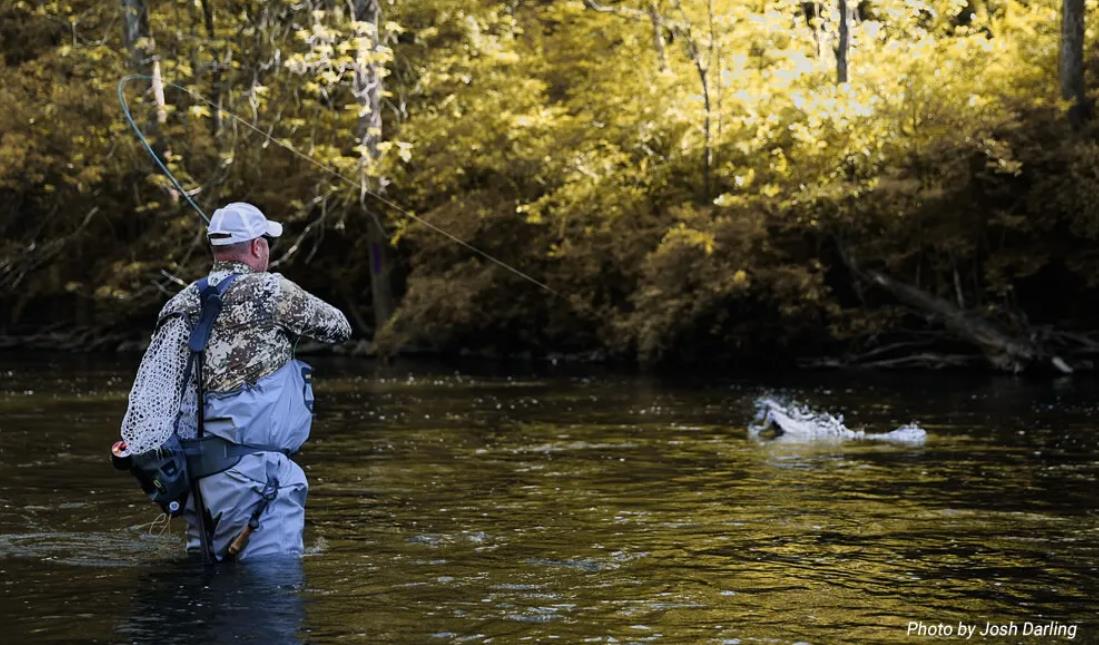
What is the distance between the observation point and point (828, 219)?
25.1 metres

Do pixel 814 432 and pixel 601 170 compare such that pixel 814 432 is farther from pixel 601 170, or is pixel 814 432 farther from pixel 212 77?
pixel 212 77

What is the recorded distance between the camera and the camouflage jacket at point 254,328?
687cm

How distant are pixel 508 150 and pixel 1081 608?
24.7m

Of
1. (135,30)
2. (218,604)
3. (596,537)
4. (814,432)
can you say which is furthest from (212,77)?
(218,604)

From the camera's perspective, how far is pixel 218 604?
6.52m

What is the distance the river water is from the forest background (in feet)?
24.6

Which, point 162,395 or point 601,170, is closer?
point 162,395

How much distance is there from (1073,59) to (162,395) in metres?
19.2

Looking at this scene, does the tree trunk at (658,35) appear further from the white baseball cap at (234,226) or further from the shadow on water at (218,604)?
the shadow on water at (218,604)

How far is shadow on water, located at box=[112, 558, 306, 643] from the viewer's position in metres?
6.04

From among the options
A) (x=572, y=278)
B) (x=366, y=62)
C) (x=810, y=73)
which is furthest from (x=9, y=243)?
(x=810, y=73)

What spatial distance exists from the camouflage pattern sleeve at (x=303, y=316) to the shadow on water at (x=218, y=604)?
3.49 feet

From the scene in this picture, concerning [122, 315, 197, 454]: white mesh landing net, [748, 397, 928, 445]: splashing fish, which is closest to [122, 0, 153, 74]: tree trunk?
[748, 397, 928, 445]: splashing fish

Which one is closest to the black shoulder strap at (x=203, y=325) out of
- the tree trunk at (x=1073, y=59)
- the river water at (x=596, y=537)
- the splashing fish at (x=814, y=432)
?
the river water at (x=596, y=537)
